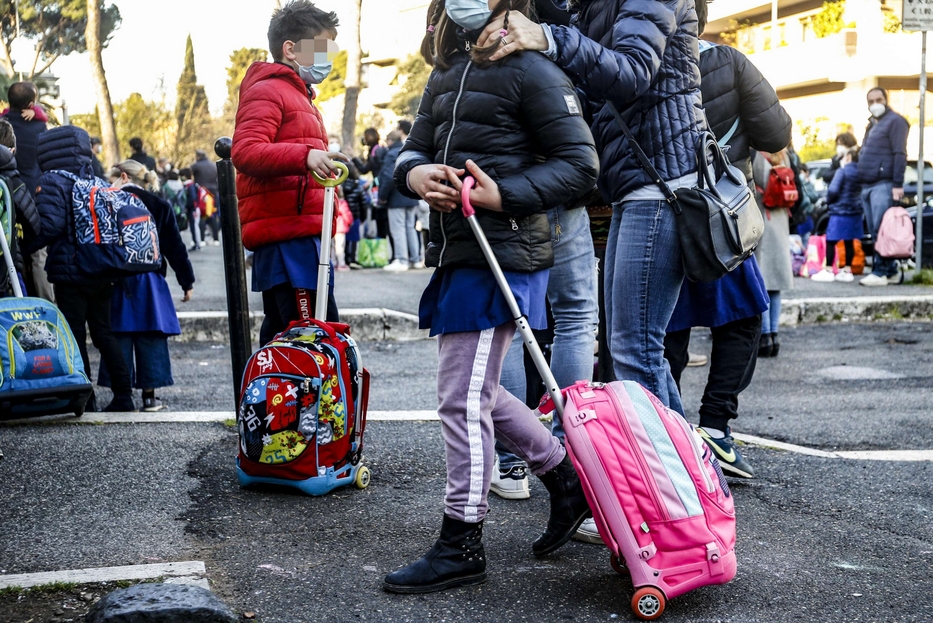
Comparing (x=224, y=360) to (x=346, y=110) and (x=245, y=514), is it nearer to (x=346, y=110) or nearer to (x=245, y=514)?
(x=245, y=514)

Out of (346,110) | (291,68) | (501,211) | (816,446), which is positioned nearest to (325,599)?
(501,211)

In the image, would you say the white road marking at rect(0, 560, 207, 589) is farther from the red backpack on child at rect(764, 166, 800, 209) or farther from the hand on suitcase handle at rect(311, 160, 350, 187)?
the red backpack on child at rect(764, 166, 800, 209)

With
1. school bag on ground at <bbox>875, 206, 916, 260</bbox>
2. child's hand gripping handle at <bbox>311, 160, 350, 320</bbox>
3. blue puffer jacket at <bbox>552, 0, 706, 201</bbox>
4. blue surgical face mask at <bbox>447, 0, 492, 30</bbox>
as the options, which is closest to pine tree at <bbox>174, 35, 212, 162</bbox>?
school bag on ground at <bbox>875, 206, 916, 260</bbox>

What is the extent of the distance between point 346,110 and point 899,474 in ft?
80.3

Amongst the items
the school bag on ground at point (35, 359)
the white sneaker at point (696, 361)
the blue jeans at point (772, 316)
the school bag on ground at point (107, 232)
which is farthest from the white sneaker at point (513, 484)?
the blue jeans at point (772, 316)

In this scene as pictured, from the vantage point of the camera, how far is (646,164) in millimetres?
3678

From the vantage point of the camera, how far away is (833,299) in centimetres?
999

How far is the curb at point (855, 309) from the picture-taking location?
9.77m

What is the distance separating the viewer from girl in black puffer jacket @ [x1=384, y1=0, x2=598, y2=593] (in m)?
3.15

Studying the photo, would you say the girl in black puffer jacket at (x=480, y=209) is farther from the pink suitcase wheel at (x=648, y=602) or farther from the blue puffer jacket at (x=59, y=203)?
the blue puffer jacket at (x=59, y=203)

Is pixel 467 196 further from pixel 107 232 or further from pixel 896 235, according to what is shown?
pixel 896 235

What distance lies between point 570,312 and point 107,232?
2.95m

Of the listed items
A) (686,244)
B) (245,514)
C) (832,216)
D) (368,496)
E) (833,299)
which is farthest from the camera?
(832,216)

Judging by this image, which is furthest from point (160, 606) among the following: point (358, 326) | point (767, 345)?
point (358, 326)
